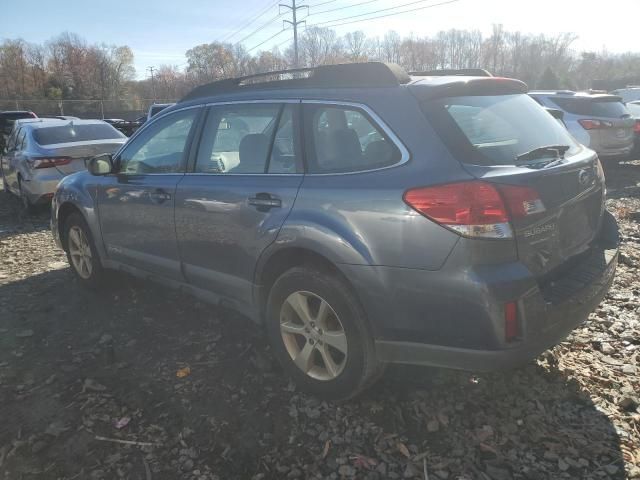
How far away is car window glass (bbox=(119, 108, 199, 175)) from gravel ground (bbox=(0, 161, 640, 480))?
4.28 feet

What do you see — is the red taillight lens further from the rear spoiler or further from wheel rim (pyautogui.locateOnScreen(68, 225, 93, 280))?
wheel rim (pyautogui.locateOnScreen(68, 225, 93, 280))

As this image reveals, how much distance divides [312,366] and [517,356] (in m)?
1.19

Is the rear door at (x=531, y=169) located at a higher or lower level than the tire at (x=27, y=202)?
higher

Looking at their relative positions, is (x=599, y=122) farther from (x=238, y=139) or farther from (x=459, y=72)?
(x=238, y=139)

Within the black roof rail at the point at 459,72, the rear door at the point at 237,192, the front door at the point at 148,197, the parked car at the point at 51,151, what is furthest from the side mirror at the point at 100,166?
the parked car at the point at 51,151

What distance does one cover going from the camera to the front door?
384 centimetres

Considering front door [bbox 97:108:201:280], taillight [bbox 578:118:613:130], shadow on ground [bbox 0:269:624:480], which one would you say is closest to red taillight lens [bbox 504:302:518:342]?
shadow on ground [bbox 0:269:624:480]

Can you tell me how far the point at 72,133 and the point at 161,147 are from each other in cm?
604

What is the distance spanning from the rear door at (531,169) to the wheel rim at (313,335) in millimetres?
1066

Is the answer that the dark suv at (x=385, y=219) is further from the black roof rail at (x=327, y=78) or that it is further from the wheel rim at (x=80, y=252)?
the wheel rim at (x=80, y=252)

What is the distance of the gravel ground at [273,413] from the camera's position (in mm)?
2533

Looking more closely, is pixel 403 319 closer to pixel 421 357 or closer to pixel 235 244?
pixel 421 357

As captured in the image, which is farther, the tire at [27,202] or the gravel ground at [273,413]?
the tire at [27,202]

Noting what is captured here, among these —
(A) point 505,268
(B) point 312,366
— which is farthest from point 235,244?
(A) point 505,268
